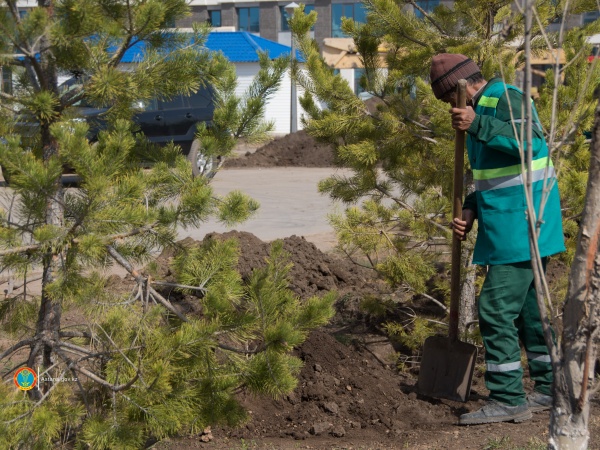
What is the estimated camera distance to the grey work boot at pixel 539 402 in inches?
160

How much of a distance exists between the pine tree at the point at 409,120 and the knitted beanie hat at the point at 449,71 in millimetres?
656

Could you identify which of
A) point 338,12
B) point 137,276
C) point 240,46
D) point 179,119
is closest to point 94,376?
point 137,276

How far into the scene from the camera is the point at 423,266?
4758 mm

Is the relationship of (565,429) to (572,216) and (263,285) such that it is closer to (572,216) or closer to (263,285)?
(263,285)

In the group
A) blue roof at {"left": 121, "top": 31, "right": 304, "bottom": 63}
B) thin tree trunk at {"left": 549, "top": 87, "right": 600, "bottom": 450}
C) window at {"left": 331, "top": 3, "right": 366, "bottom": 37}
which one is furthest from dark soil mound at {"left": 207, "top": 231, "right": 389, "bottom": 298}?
window at {"left": 331, "top": 3, "right": 366, "bottom": 37}

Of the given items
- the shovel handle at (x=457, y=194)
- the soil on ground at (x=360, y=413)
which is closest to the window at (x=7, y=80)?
the soil on ground at (x=360, y=413)

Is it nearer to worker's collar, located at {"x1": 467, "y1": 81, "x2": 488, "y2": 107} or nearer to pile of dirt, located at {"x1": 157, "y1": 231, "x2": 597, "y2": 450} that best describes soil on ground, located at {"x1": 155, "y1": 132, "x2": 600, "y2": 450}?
pile of dirt, located at {"x1": 157, "y1": 231, "x2": 597, "y2": 450}

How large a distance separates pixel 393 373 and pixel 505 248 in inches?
56.2

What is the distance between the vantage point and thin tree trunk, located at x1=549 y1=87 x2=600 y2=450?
222 cm

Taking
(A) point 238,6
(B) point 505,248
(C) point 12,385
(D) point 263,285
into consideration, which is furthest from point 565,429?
(A) point 238,6

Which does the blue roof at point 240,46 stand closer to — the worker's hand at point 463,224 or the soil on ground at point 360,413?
the soil on ground at point 360,413

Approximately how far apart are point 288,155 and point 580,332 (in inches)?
710

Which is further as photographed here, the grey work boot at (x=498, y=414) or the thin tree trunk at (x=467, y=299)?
the thin tree trunk at (x=467, y=299)

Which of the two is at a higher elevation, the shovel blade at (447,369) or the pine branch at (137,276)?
the pine branch at (137,276)
